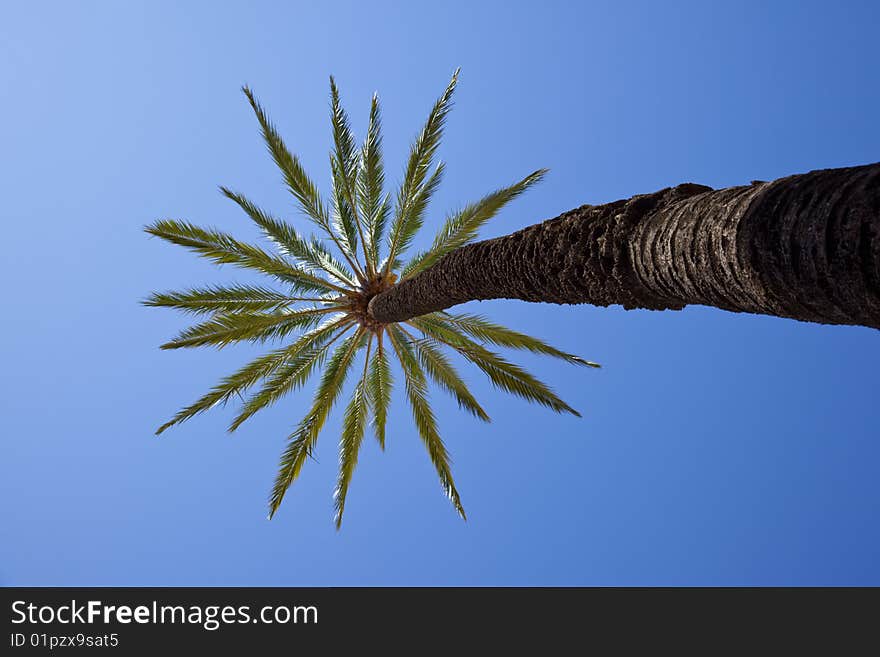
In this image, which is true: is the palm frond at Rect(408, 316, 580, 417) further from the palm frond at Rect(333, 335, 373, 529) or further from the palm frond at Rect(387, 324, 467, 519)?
the palm frond at Rect(333, 335, 373, 529)

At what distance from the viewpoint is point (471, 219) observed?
1055cm

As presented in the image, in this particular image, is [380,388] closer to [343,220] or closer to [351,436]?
[351,436]

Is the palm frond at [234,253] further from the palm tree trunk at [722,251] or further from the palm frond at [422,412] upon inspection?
the palm tree trunk at [722,251]

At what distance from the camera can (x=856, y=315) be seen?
241 cm

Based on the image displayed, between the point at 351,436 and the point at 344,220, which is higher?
the point at 344,220

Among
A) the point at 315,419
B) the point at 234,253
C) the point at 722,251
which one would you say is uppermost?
the point at 234,253

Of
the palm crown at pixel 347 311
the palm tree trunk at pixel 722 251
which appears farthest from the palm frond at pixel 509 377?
the palm tree trunk at pixel 722 251

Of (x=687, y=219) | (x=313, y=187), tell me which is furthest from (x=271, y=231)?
(x=687, y=219)

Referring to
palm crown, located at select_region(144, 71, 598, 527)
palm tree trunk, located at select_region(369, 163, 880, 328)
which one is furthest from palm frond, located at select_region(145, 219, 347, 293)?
palm tree trunk, located at select_region(369, 163, 880, 328)

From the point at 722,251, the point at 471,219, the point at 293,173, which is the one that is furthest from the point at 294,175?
the point at 722,251

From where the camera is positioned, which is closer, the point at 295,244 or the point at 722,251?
the point at 722,251

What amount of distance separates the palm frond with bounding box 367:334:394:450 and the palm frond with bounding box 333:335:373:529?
0.18 metres

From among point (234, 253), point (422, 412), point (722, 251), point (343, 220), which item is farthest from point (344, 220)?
point (722, 251)

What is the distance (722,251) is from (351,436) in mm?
9008
